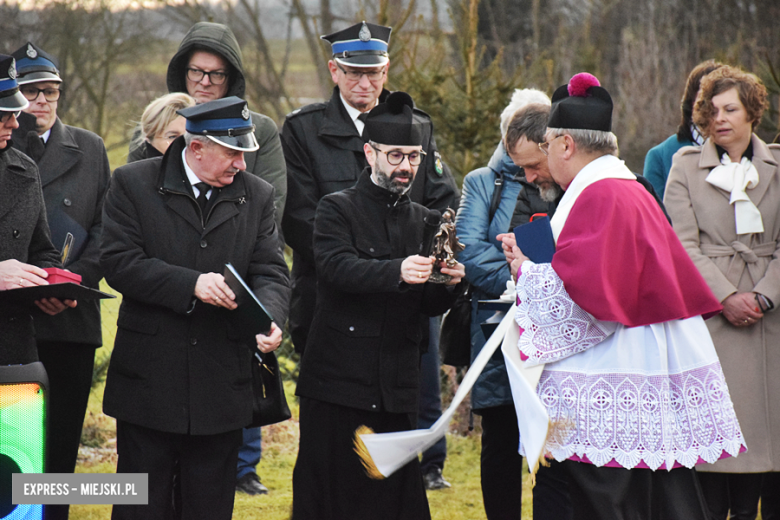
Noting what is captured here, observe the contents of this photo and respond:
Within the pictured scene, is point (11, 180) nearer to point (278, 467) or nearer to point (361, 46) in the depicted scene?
point (361, 46)

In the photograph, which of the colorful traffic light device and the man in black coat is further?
the man in black coat

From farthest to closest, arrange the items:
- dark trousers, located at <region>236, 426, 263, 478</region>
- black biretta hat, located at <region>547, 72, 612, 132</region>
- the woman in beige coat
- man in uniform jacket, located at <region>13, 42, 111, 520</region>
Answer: dark trousers, located at <region>236, 426, 263, 478</region> < the woman in beige coat < man in uniform jacket, located at <region>13, 42, 111, 520</region> < black biretta hat, located at <region>547, 72, 612, 132</region>

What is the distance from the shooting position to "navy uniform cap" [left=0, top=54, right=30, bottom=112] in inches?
147

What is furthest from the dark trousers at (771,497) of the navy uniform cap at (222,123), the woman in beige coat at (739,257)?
the navy uniform cap at (222,123)

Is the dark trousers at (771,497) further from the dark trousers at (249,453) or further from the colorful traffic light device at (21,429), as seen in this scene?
the colorful traffic light device at (21,429)

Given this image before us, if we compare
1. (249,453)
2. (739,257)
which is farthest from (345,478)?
(739,257)

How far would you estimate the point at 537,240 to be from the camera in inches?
144

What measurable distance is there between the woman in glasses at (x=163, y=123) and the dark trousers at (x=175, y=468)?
1.72m

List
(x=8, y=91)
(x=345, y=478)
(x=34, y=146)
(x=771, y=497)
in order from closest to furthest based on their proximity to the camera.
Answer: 1. (x=8, y=91)
2. (x=345, y=478)
3. (x=34, y=146)
4. (x=771, y=497)

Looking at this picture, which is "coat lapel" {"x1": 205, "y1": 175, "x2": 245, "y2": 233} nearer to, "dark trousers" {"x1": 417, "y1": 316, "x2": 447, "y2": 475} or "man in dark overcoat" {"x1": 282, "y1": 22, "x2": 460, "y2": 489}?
"man in dark overcoat" {"x1": 282, "y1": 22, "x2": 460, "y2": 489}

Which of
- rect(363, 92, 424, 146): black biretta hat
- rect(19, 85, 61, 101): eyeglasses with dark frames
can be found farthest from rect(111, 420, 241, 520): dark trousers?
rect(19, 85, 61, 101): eyeglasses with dark frames

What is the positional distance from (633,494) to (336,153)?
97.5 inches

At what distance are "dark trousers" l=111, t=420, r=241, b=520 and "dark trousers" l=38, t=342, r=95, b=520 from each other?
2.57ft

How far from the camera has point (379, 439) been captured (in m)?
3.53
